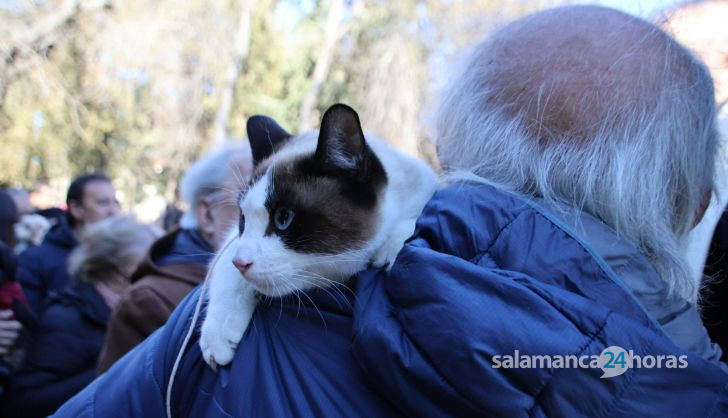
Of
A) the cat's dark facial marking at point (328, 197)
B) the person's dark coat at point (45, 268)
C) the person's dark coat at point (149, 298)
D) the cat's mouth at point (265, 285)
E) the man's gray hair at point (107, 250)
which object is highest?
the cat's dark facial marking at point (328, 197)

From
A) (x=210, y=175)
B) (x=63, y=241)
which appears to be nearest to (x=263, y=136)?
(x=210, y=175)

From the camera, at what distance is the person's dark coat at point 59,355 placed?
2.71 m

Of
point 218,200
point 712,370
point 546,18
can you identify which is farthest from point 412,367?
point 218,200

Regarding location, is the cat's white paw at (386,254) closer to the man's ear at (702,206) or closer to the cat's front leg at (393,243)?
the cat's front leg at (393,243)

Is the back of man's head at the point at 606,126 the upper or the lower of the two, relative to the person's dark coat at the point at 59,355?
upper

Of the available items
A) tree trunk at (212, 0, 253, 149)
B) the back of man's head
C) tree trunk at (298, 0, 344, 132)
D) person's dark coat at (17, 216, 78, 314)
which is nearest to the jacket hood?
the back of man's head

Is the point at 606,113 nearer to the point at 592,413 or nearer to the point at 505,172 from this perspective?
the point at 505,172

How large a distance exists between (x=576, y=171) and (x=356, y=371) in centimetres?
61

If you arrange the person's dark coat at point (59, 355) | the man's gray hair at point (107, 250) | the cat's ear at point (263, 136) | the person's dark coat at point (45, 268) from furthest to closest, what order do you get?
the person's dark coat at point (45, 268)
the man's gray hair at point (107, 250)
the person's dark coat at point (59, 355)
the cat's ear at point (263, 136)

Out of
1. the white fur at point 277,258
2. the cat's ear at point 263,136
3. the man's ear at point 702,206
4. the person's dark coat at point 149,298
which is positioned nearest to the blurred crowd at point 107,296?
the person's dark coat at point 149,298

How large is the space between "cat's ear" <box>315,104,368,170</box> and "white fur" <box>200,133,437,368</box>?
0.41ft

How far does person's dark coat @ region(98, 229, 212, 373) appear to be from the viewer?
226 cm

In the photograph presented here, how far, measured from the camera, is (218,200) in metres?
2.88

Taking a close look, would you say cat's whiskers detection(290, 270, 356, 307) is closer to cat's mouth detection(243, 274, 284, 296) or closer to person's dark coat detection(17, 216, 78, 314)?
cat's mouth detection(243, 274, 284, 296)
